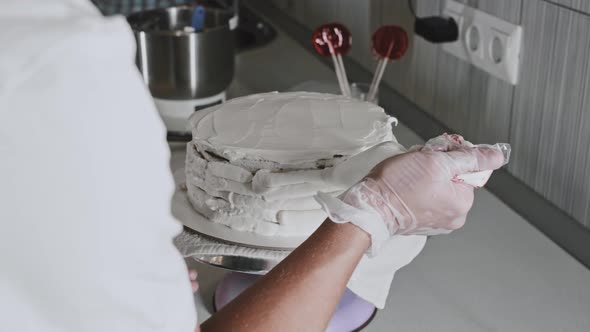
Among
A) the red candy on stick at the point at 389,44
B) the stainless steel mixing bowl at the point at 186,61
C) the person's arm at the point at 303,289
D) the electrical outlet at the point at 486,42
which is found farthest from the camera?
the stainless steel mixing bowl at the point at 186,61

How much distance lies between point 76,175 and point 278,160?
0.47 m

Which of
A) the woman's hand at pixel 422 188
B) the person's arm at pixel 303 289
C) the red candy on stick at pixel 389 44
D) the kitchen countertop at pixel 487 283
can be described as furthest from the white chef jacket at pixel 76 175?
the red candy on stick at pixel 389 44

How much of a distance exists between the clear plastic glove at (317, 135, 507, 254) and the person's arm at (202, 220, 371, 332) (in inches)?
0.8

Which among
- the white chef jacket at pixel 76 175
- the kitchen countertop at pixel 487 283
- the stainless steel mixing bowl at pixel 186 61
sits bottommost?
the kitchen countertop at pixel 487 283

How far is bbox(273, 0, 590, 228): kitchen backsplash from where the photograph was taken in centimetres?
112

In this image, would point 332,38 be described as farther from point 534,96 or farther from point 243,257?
point 243,257

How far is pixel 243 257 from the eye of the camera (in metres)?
0.98

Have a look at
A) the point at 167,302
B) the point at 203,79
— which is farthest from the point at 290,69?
the point at 167,302

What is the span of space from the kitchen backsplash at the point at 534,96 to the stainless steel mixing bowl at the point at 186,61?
40 centimetres

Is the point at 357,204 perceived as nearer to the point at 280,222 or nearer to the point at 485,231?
the point at 280,222

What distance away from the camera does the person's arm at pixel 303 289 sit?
732 mm

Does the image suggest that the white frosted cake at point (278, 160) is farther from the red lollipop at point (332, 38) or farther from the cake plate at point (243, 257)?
the red lollipop at point (332, 38)

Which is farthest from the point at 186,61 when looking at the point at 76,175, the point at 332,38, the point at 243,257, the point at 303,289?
the point at 76,175

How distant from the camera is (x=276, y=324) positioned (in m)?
0.73
